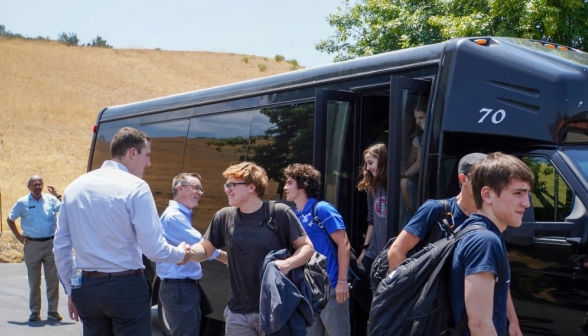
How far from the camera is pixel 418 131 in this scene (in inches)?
231

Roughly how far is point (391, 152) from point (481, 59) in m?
0.95

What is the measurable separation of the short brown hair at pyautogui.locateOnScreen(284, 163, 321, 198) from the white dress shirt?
59.4 inches

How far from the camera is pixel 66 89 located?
57.7 meters

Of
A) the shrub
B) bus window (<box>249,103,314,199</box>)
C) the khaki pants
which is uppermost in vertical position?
the shrub

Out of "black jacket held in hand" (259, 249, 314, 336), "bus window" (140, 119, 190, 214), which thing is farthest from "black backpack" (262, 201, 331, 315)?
"bus window" (140, 119, 190, 214)

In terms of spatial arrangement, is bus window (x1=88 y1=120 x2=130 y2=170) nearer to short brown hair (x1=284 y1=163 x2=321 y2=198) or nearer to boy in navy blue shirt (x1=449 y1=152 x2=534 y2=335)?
short brown hair (x1=284 y1=163 x2=321 y2=198)

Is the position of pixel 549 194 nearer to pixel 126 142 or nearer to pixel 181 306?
pixel 126 142

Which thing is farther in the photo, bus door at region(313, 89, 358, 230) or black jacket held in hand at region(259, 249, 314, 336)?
bus door at region(313, 89, 358, 230)

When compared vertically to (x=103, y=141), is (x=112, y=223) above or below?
below

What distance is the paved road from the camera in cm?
956

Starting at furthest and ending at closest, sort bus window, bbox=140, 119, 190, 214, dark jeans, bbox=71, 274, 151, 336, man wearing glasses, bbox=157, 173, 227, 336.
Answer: bus window, bbox=140, 119, 190, 214, man wearing glasses, bbox=157, 173, 227, 336, dark jeans, bbox=71, 274, 151, 336

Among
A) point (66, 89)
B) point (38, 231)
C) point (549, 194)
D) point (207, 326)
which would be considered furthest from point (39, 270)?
point (66, 89)

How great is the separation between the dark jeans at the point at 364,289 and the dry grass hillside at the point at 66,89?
13.7 meters

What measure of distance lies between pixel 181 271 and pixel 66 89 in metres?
54.0
